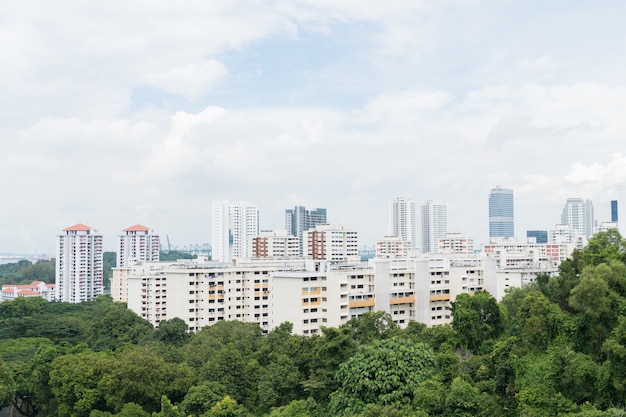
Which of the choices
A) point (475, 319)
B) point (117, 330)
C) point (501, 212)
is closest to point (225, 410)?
point (475, 319)

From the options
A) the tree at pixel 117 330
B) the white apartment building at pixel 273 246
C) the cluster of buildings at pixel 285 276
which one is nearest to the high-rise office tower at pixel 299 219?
the cluster of buildings at pixel 285 276

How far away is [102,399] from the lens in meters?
16.6

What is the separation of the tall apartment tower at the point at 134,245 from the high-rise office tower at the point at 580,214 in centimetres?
5704

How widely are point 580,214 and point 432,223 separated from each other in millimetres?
21068

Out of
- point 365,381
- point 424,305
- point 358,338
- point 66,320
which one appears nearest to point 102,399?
point 358,338

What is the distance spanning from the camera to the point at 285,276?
25.0 m

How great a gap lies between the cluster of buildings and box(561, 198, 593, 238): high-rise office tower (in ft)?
44.6

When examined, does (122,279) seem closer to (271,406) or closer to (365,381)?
(271,406)

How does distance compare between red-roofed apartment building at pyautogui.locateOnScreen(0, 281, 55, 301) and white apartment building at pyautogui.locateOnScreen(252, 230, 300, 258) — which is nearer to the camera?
white apartment building at pyautogui.locateOnScreen(252, 230, 300, 258)

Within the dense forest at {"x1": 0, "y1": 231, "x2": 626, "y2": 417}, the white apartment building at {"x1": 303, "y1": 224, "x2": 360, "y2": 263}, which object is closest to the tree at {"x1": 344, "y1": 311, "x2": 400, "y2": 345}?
the dense forest at {"x1": 0, "y1": 231, "x2": 626, "y2": 417}

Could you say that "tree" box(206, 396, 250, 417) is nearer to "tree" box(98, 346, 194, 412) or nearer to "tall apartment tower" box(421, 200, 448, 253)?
"tree" box(98, 346, 194, 412)

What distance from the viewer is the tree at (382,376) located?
1172cm

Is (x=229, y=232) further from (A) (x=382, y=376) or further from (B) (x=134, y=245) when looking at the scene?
(A) (x=382, y=376)

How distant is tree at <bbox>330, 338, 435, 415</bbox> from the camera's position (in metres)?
11.7
